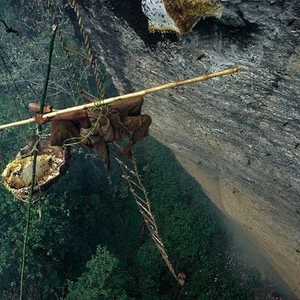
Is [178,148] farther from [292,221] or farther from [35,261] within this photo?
[35,261]

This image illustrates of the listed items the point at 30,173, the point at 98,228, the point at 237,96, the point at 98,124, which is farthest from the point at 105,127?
the point at 98,228

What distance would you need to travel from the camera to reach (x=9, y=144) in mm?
12883

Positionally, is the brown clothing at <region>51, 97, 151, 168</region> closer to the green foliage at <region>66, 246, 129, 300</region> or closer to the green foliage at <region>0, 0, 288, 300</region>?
the green foliage at <region>66, 246, 129, 300</region>

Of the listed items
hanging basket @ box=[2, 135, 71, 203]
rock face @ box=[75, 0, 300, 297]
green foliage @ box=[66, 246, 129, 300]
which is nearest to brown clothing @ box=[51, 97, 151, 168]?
hanging basket @ box=[2, 135, 71, 203]

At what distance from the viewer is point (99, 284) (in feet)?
35.2

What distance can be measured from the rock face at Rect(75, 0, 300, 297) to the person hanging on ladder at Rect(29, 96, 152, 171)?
4.96 feet

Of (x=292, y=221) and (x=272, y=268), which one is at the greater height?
(x=292, y=221)

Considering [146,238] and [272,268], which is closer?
[272,268]

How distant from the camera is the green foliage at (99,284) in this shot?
10.5 metres

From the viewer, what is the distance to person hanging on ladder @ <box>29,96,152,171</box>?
4.39 meters

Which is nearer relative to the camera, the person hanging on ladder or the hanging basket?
the person hanging on ladder

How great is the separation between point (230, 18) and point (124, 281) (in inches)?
352

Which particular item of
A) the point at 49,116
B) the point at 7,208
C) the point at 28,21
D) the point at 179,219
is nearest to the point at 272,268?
the point at 179,219

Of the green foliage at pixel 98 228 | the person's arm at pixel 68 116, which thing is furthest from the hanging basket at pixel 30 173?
the green foliage at pixel 98 228
